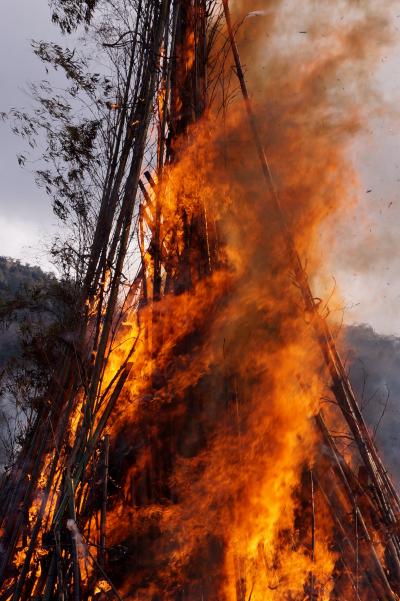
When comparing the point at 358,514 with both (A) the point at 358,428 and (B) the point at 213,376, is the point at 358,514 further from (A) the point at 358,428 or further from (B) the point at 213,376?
(B) the point at 213,376

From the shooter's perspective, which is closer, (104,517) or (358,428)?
(104,517)

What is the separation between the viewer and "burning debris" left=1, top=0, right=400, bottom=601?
129 inches

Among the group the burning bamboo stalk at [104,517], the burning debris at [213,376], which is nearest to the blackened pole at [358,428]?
the burning debris at [213,376]

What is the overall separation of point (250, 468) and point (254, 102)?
13.7 ft

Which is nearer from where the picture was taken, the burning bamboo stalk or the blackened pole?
the burning bamboo stalk

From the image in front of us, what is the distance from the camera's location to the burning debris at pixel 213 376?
129 inches

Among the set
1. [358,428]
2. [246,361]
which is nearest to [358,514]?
[358,428]

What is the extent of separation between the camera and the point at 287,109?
15.7ft

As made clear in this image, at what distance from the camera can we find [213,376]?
12.9 feet

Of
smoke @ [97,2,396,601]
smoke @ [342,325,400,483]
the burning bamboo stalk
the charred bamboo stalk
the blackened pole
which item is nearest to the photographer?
the burning bamboo stalk

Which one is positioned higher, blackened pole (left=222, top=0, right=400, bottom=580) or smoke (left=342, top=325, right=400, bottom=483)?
smoke (left=342, top=325, right=400, bottom=483)

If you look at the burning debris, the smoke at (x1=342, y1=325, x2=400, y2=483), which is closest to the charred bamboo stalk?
the burning debris

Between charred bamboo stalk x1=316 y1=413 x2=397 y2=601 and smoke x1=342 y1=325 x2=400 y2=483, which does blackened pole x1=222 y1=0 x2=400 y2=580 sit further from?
smoke x1=342 y1=325 x2=400 y2=483

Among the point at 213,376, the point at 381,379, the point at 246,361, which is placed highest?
the point at 381,379
